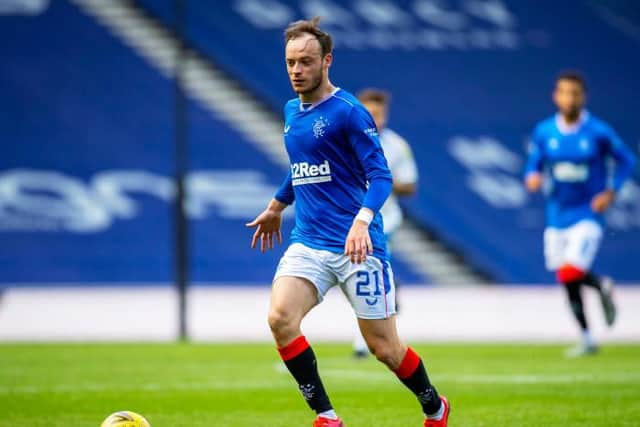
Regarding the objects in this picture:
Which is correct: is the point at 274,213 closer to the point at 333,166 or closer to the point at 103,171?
the point at 333,166

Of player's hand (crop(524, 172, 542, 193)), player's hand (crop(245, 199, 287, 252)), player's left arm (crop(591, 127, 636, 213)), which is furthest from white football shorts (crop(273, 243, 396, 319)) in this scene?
player's left arm (crop(591, 127, 636, 213))

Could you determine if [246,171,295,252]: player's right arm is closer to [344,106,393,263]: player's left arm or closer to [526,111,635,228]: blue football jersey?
[344,106,393,263]: player's left arm

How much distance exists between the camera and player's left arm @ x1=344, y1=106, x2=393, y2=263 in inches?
271

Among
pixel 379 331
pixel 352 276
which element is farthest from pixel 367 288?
pixel 379 331

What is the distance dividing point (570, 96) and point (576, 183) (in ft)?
3.07

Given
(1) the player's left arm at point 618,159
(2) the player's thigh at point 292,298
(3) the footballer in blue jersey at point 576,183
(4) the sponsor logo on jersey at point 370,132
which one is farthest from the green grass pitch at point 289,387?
(4) the sponsor logo on jersey at point 370,132

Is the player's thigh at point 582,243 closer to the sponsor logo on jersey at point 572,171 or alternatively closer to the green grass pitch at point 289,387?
the sponsor logo on jersey at point 572,171

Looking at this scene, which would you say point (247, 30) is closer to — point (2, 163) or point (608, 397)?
point (2, 163)

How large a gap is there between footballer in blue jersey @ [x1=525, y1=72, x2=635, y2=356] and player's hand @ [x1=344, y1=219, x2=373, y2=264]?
7.23m

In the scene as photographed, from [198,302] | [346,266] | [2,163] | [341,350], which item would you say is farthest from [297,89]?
[2,163]

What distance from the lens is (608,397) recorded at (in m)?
9.44

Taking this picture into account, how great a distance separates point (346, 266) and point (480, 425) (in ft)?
5.08

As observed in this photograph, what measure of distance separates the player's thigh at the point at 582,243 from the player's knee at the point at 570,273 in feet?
0.12

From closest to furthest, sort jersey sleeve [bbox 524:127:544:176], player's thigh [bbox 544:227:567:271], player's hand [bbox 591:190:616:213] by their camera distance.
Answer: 1. player's hand [bbox 591:190:616:213]
2. player's thigh [bbox 544:227:567:271]
3. jersey sleeve [bbox 524:127:544:176]
